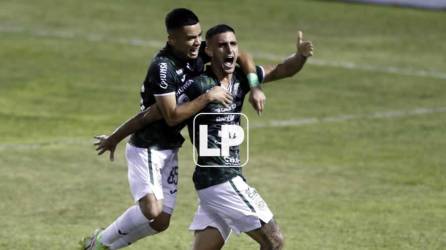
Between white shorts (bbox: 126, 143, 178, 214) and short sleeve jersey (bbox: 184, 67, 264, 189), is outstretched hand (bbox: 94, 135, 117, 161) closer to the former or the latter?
white shorts (bbox: 126, 143, 178, 214)

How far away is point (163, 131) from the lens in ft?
36.2

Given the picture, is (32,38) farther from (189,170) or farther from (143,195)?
(143,195)

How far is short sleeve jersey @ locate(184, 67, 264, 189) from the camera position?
1032cm

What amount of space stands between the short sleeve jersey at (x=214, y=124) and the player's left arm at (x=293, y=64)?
39 cm

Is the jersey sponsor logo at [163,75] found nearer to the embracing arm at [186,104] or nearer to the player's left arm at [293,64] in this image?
the embracing arm at [186,104]

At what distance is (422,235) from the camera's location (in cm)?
1345

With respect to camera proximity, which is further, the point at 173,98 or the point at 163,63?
the point at 163,63

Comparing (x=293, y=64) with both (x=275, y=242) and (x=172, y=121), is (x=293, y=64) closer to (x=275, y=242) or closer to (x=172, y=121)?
(x=172, y=121)

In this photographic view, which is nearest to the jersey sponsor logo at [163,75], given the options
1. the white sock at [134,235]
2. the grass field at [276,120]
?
the white sock at [134,235]

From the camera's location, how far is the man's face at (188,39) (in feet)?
34.7

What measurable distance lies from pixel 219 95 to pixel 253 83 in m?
0.47

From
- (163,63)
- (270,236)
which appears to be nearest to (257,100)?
(163,63)

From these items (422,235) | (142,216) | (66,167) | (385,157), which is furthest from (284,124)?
(142,216)

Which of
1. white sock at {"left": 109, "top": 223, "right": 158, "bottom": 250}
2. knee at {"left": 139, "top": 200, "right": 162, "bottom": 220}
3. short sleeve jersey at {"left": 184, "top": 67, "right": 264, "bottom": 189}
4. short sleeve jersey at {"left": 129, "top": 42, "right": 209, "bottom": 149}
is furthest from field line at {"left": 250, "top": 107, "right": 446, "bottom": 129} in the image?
short sleeve jersey at {"left": 184, "top": 67, "right": 264, "bottom": 189}
